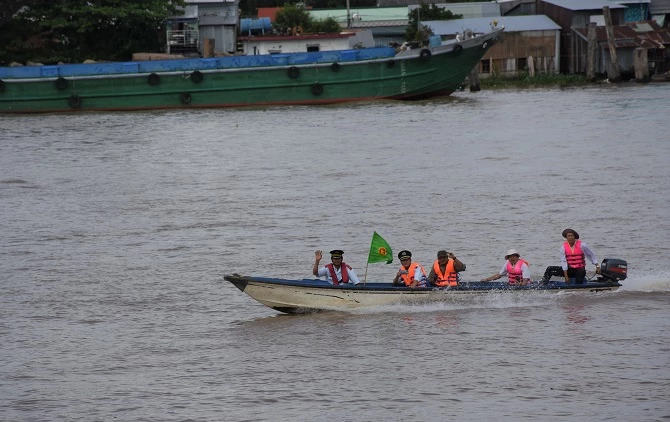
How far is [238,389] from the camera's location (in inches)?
567

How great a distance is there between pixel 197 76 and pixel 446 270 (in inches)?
1327

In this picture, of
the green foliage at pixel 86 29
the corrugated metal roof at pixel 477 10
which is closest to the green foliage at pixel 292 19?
the green foliage at pixel 86 29

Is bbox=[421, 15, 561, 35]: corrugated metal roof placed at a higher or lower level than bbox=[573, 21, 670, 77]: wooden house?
higher

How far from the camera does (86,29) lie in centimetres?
5394

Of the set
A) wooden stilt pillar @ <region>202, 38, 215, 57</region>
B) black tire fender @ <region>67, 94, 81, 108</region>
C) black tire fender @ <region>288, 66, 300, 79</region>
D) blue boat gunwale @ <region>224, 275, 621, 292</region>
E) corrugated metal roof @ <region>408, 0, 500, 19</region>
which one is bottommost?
blue boat gunwale @ <region>224, 275, 621, 292</region>

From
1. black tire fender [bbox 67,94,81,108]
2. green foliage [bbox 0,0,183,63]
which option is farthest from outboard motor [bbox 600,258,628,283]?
green foliage [bbox 0,0,183,63]

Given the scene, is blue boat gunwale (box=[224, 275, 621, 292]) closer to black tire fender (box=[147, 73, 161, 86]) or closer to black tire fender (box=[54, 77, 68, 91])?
black tire fender (box=[147, 73, 161, 86])

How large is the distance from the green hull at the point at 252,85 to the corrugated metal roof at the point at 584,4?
12052mm

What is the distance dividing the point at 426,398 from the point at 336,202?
47.3ft

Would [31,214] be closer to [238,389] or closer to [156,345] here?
[156,345]

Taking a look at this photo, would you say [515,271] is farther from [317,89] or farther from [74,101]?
[74,101]

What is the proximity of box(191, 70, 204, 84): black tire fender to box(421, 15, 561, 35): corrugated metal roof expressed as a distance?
53.9ft

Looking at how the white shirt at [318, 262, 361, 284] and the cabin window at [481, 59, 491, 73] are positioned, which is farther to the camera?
the cabin window at [481, 59, 491, 73]

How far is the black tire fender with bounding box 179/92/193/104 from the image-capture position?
50.1 metres
